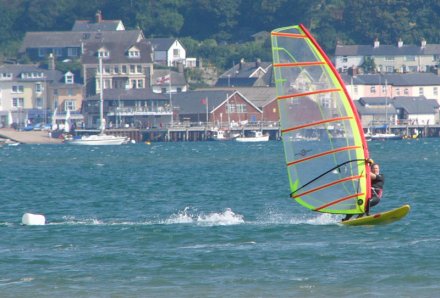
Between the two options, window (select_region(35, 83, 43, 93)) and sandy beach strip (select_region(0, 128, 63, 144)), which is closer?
sandy beach strip (select_region(0, 128, 63, 144))

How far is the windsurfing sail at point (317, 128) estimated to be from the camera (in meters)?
20.4

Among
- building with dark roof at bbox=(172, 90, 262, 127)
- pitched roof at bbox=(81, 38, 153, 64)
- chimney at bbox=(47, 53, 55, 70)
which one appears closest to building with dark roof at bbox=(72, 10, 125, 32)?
pitched roof at bbox=(81, 38, 153, 64)

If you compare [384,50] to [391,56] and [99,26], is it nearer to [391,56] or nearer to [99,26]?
[391,56]

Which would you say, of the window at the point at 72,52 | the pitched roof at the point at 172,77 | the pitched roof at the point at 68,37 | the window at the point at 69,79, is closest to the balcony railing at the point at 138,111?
the pitched roof at the point at 172,77

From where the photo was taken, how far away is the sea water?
17.6 meters

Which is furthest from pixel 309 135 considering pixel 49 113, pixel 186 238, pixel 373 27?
pixel 373 27

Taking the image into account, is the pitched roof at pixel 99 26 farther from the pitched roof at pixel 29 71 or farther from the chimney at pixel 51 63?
the pitched roof at pixel 29 71

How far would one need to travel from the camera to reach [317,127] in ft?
67.7

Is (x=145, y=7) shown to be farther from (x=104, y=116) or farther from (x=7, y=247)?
(x=7, y=247)

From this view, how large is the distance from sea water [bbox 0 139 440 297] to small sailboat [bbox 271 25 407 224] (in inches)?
30.0

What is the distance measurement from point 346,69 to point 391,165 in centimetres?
6752

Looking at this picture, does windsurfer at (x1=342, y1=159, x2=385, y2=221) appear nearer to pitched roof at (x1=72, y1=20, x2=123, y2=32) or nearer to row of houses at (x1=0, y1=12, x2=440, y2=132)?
row of houses at (x1=0, y1=12, x2=440, y2=132)

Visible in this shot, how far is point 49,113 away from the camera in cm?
11612

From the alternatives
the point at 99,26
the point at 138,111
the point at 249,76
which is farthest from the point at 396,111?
the point at 99,26
